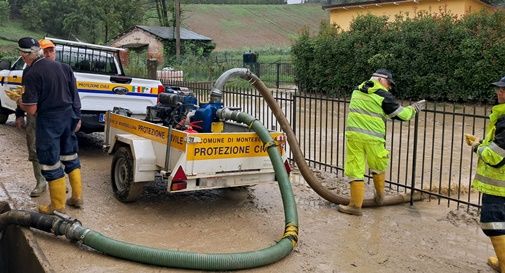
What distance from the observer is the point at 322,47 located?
Answer: 2258 cm

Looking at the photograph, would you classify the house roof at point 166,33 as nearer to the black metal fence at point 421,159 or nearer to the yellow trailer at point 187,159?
the black metal fence at point 421,159

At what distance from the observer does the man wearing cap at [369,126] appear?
6.00m

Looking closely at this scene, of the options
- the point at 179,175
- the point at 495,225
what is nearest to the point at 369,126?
the point at 495,225

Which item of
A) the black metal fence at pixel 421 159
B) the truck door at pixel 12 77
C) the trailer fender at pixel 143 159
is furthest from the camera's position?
the truck door at pixel 12 77

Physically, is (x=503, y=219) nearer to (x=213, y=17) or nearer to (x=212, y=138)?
(x=212, y=138)

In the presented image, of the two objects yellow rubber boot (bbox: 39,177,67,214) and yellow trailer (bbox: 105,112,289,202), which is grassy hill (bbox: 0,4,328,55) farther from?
yellow rubber boot (bbox: 39,177,67,214)

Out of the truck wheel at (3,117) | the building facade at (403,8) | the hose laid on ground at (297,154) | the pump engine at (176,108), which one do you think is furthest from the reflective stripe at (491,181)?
the building facade at (403,8)

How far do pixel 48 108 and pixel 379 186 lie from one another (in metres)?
3.99

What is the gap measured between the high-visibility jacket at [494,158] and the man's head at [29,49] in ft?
14.7

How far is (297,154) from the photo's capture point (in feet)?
21.8

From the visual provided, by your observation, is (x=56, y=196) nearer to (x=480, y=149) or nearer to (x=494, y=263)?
(x=480, y=149)

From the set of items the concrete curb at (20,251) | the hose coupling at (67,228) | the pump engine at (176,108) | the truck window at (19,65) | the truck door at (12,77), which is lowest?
the concrete curb at (20,251)

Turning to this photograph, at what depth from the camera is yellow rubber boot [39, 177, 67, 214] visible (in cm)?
553

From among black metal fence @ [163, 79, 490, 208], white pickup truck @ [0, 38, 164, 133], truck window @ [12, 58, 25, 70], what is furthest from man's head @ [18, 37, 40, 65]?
truck window @ [12, 58, 25, 70]
